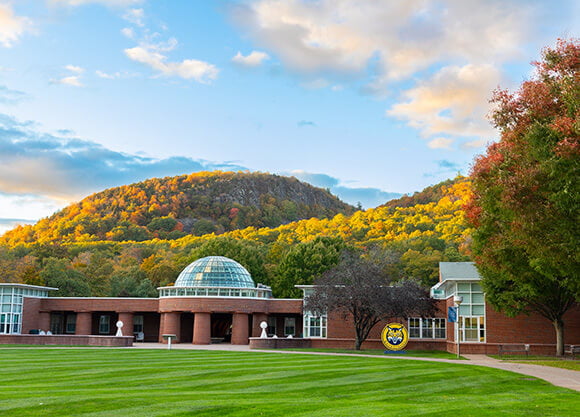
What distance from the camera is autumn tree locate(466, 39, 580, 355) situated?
20.7 metres

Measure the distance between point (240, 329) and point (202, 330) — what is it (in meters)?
3.32

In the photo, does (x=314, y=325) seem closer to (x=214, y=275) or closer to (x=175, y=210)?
(x=214, y=275)

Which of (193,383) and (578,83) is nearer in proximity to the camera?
(193,383)

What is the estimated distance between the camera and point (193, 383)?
1870cm

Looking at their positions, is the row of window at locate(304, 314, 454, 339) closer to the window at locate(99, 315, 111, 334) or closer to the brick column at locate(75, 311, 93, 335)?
the brick column at locate(75, 311, 93, 335)

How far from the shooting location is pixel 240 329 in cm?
5747

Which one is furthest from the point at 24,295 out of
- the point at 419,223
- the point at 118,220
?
the point at 118,220

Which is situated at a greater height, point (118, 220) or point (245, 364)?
point (118, 220)

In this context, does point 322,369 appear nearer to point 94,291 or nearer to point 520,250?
point 520,250

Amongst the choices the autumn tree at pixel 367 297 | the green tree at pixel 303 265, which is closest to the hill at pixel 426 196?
the green tree at pixel 303 265

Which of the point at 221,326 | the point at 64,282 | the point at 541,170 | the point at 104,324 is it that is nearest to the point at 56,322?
the point at 104,324

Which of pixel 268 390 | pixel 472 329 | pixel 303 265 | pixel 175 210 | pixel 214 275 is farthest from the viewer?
pixel 175 210

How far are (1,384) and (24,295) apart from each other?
44.7m

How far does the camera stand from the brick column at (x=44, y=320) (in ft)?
202
